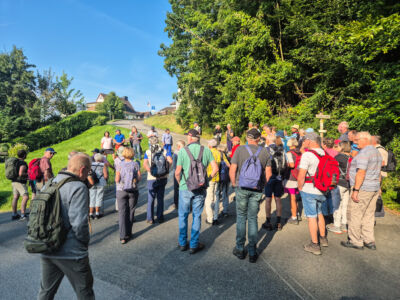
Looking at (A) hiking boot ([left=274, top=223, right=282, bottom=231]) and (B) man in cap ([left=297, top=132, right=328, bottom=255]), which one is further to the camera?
(A) hiking boot ([left=274, top=223, right=282, bottom=231])

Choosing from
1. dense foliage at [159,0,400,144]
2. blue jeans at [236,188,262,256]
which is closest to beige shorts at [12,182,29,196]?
blue jeans at [236,188,262,256]

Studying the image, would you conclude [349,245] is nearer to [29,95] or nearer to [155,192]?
[155,192]

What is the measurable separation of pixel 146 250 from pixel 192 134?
248 centimetres

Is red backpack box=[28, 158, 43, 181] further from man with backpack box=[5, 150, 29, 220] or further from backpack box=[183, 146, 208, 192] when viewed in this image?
backpack box=[183, 146, 208, 192]

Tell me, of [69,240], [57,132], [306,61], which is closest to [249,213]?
[69,240]

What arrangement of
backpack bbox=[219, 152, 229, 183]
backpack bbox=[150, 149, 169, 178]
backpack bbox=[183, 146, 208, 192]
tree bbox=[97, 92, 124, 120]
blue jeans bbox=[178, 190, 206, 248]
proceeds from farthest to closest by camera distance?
tree bbox=[97, 92, 124, 120] → backpack bbox=[219, 152, 229, 183] → backpack bbox=[150, 149, 169, 178] → blue jeans bbox=[178, 190, 206, 248] → backpack bbox=[183, 146, 208, 192]

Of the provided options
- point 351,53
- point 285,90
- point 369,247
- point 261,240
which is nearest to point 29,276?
point 261,240

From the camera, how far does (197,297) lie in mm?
2943

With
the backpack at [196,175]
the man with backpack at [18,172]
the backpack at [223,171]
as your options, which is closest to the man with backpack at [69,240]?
the backpack at [196,175]

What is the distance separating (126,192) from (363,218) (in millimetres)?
4817

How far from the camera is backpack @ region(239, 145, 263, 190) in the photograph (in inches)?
142

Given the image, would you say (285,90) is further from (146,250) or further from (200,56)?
(146,250)

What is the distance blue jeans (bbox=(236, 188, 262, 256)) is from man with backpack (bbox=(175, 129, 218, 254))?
745mm

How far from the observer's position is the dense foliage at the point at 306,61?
7051 millimetres
